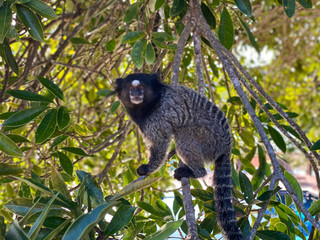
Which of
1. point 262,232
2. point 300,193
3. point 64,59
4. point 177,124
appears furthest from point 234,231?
point 64,59

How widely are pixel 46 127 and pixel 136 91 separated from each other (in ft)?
1.58

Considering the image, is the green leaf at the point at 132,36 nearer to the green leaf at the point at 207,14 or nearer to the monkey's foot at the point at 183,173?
the green leaf at the point at 207,14

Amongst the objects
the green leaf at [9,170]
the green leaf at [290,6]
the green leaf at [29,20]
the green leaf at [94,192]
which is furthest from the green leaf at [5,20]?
the green leaf at [290,6]

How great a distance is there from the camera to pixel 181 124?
221cm

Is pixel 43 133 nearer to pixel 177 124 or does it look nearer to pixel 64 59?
pixel 177 124

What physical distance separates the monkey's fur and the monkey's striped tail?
0.04 ft

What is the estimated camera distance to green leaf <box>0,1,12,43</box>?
1663 millimetres

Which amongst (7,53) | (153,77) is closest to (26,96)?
(7,53)

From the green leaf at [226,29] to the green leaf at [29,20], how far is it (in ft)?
3.27

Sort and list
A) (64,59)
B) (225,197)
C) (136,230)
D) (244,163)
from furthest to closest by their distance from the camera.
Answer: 1. (64,59)
2. (244,163)
3. (225,197)
4. (136,230)

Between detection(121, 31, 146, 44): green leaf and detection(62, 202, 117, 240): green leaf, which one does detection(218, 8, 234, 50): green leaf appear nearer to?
detection(121, 31, 146, 44): green leaf

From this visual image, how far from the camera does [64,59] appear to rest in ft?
12.3

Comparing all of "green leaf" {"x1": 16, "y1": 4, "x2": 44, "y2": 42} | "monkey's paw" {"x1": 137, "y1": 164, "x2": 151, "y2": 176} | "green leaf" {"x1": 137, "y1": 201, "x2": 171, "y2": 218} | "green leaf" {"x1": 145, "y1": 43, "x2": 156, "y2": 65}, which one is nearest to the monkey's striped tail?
"green leaf" {"x1": 137, "y1": 201, "x2": 171, "y2": 218}

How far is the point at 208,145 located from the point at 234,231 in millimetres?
558
